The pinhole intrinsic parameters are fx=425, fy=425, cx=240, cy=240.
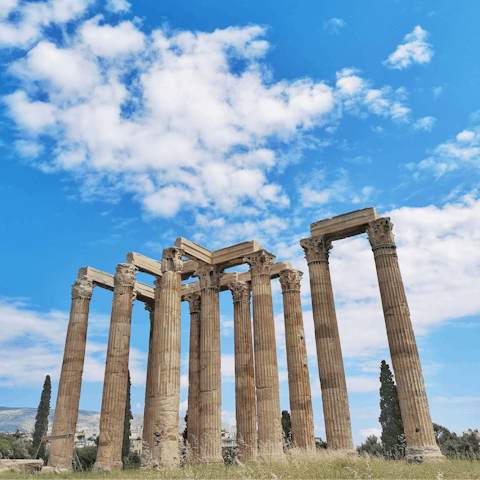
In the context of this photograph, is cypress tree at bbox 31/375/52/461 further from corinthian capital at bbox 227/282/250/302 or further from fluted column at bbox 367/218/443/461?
fluted column at bbox 367/218/443/461

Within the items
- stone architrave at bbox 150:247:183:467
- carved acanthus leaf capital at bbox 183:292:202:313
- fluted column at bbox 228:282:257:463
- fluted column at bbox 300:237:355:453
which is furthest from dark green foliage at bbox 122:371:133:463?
fluted column at bbox 300:237:355:453

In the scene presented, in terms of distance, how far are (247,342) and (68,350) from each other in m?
11.1

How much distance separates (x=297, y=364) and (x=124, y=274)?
11.9 metres

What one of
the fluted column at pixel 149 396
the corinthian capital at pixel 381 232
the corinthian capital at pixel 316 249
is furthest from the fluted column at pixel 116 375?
the corinthian capital at pixel 381 232

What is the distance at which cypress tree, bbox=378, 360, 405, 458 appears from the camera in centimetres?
3472

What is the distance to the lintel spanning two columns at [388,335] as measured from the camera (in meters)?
19.2

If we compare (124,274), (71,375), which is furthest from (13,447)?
(124,274)

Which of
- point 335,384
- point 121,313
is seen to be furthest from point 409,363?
point 121,313

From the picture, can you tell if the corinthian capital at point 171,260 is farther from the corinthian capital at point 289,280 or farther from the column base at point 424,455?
the column base at point 424,455

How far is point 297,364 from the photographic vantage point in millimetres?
26078

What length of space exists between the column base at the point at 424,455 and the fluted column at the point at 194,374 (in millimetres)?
13334

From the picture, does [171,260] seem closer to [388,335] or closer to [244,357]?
[244,357]

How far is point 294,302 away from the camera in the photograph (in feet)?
91.4

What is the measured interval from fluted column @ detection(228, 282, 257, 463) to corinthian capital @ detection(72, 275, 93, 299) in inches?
366
